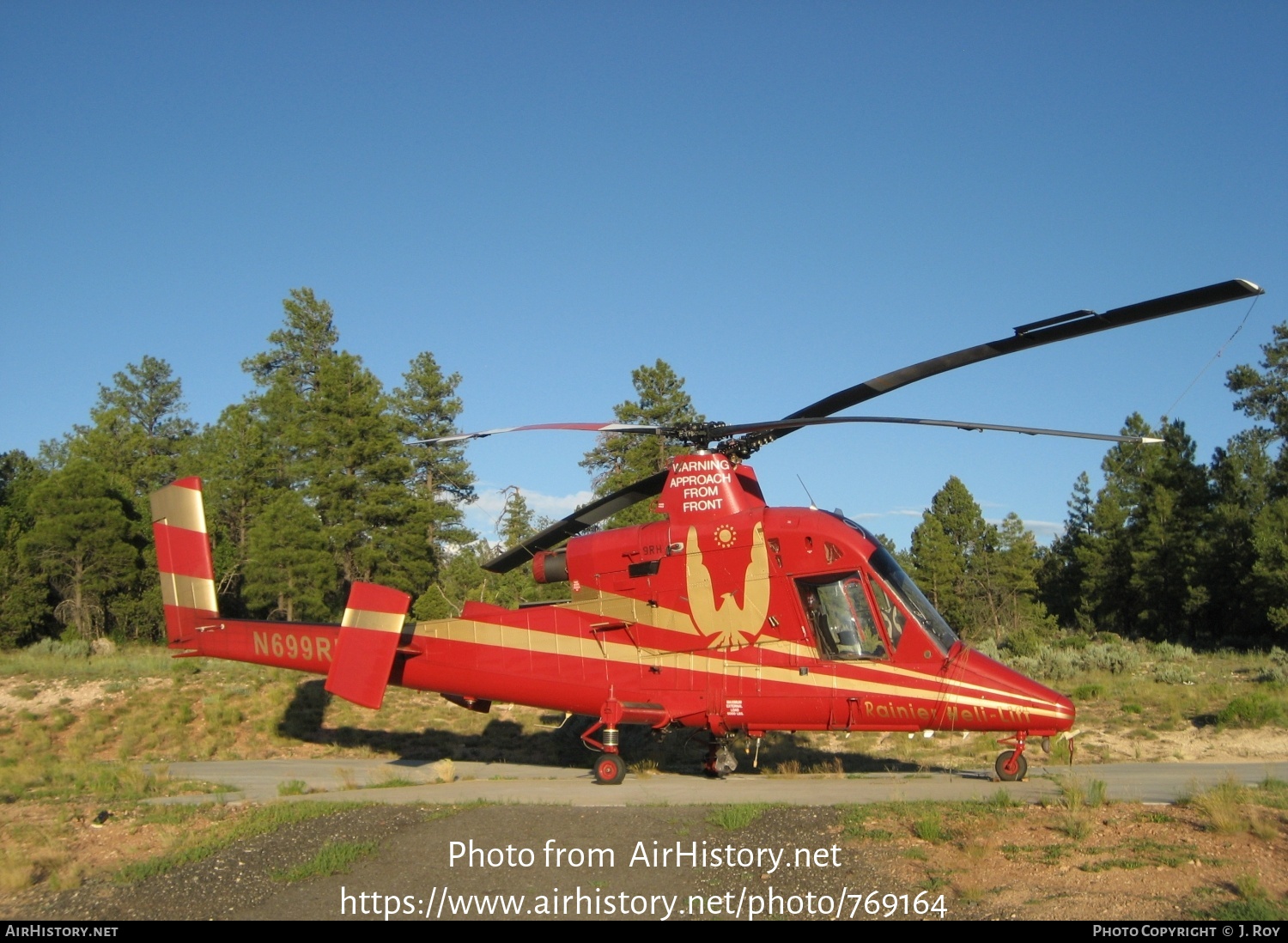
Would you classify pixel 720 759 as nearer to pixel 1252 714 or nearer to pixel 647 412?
pixel 1252 714

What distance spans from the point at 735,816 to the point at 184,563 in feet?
37.4

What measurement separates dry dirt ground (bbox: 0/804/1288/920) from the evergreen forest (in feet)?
64.0

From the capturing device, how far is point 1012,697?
1281 centimetres

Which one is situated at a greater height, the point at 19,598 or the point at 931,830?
the point at 19,598

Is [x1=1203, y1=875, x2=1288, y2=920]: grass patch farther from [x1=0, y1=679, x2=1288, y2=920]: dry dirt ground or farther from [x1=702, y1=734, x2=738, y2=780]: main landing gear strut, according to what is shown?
[x1=702, y1=734, x2=738, y2=780]: main landing gear strut

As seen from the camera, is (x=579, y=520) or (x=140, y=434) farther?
(x=140, y=434)

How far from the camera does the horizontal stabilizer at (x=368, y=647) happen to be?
48.6ft

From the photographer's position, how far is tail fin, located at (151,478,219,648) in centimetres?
1691

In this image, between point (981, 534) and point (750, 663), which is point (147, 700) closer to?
point (750, 663)

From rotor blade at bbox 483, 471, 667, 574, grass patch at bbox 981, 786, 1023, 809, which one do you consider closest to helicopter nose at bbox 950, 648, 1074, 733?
grass patch at bbox 981, 786, 1023, 809

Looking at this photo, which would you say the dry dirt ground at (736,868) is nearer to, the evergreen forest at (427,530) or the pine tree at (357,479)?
the evergreen forest at (427,530)

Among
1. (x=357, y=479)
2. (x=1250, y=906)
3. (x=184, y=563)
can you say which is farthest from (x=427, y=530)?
(x=1250, y=906)
